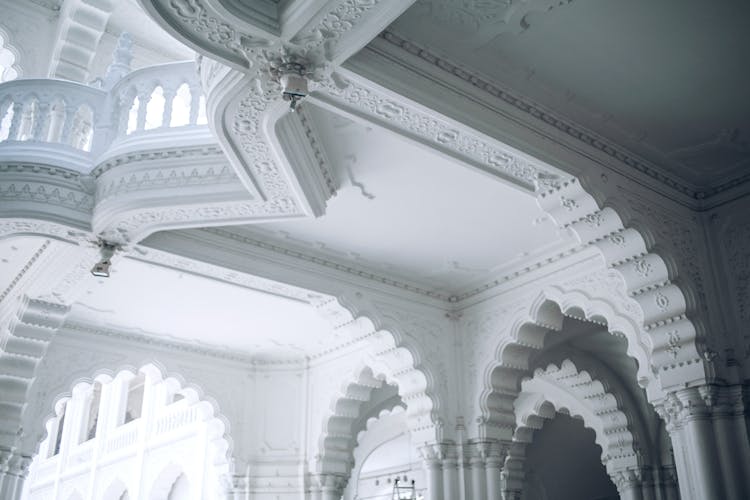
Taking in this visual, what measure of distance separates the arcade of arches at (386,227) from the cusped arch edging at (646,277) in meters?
0.02

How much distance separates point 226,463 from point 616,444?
16.8 feet

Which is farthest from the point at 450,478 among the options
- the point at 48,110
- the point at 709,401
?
the point at 48,110

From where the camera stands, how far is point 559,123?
509cm

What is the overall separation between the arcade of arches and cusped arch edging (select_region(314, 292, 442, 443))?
33mm

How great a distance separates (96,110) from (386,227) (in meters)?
2.69

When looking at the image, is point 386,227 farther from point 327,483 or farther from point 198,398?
point 198,398

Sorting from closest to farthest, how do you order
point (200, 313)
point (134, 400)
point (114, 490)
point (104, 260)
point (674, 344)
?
point (674, 344) < point (104, 260) < point (200, 313) < point (114, 490) < point (134, 400)

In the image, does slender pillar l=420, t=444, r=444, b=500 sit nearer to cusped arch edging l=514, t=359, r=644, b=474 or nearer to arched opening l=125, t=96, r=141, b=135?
cusped arch edging l=514, t=359, r=644, b=474

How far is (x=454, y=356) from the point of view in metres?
8.04

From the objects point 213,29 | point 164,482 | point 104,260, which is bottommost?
point 164,482

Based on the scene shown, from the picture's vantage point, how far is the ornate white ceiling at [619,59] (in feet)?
13.6

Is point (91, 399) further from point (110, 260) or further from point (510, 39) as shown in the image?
point (510, 39)

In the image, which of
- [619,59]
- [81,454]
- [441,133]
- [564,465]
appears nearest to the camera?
[619,59]

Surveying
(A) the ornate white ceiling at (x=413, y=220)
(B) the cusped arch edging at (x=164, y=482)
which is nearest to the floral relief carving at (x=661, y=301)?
(A) the ornate white ceiling at (x=413, y=220)
